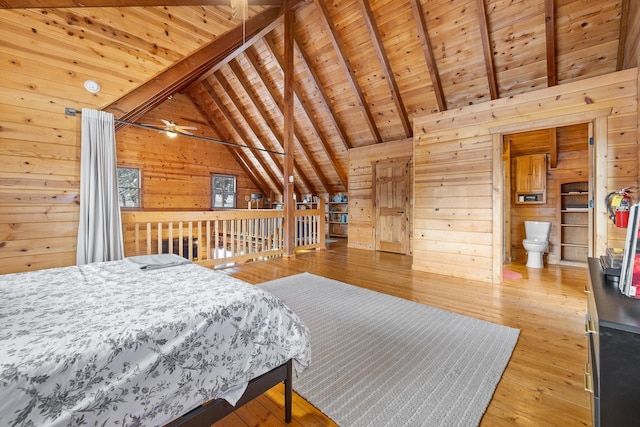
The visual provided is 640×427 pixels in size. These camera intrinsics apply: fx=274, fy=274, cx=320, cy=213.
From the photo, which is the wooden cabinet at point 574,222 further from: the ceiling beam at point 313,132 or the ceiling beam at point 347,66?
the ceiling beam at point 313,132

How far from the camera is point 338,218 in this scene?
8594 millimetres

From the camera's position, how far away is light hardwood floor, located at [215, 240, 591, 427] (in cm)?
136

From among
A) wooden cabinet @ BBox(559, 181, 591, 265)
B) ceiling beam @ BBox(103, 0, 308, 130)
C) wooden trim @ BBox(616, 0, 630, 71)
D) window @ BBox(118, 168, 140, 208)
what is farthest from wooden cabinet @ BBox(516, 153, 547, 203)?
window @ BBox(118, 168, 140, 208)

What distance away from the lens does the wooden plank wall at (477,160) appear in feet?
9.05

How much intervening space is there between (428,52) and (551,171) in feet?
9.73

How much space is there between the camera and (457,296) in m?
3.03

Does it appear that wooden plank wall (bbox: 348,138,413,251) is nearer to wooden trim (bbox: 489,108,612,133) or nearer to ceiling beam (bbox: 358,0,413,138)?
ceiling beam (bbox: 358,0,413,138)

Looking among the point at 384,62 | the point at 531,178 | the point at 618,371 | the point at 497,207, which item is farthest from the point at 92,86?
the point at 531,178

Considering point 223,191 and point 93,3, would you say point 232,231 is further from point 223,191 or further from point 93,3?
point 223,191

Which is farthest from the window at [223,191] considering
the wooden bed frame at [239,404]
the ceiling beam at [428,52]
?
the wooden bed frame at [239,404]

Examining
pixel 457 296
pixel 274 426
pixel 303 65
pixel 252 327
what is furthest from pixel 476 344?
pixel 303 65

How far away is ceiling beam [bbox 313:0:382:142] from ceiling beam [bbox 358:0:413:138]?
55 cm

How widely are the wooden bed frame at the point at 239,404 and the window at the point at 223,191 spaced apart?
316 inches

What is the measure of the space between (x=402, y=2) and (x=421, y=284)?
3925mm
